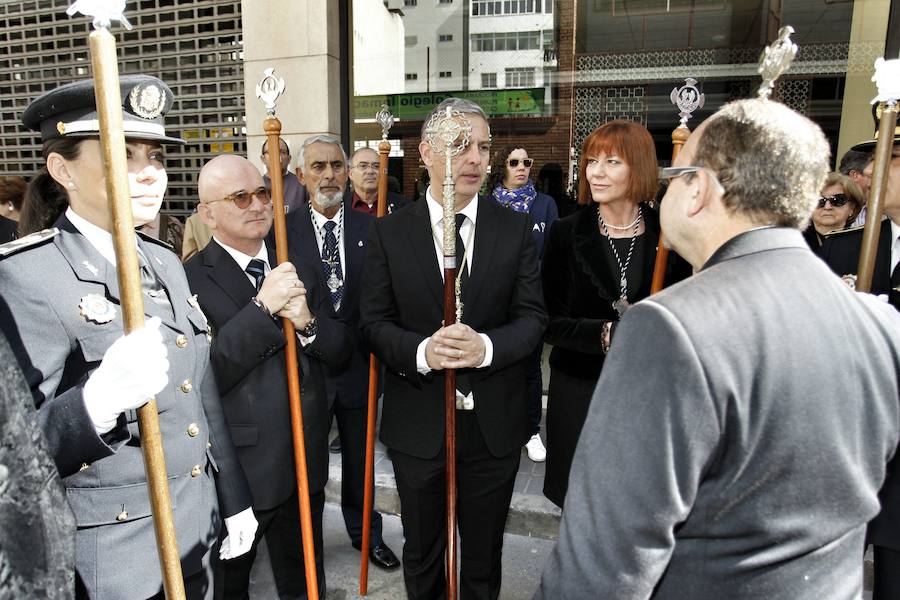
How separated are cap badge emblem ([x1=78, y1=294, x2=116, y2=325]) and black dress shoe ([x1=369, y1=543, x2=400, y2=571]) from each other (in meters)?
2.33

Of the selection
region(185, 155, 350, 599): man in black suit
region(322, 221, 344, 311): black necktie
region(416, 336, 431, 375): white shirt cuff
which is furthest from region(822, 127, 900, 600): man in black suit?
region(322, 221, 344, 311): black necktie

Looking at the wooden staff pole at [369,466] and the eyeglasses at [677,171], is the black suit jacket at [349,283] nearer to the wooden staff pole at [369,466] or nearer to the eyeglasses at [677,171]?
the wooden staff pole at [369,466]

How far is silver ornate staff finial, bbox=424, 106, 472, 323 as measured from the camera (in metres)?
2.12

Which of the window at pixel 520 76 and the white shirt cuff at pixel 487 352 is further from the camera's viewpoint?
the window at pixel 520 76

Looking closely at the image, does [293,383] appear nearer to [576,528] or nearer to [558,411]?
[558,411]

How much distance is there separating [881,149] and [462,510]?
6.67ft

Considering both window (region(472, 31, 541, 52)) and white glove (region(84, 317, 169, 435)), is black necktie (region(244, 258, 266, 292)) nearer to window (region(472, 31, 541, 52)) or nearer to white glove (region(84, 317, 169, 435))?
white glove (region(84, 317, 169, 435))

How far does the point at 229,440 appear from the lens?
199cm

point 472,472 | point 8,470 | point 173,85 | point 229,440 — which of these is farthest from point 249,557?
point 173,85

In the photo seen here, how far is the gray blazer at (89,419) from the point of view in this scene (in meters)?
1.33

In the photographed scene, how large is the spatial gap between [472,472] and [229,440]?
97cm

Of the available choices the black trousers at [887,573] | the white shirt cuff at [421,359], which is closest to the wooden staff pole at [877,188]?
the black trousers at [887,573]

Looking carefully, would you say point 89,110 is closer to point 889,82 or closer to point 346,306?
point 346,306

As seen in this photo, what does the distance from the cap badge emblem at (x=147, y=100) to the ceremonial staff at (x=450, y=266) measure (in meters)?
0.95
